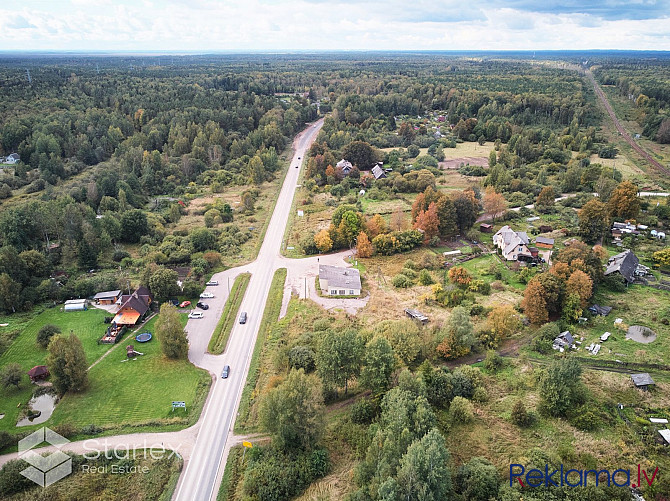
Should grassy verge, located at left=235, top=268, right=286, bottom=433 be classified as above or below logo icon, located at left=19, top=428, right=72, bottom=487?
below

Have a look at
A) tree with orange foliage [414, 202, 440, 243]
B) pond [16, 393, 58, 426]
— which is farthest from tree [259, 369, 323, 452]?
tree with orange foliage [414, 202, 440, 243]

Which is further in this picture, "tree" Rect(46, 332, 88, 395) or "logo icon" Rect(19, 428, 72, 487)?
"tree" Rect(46, 332, 88, 395)

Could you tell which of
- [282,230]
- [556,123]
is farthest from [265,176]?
[556,123]

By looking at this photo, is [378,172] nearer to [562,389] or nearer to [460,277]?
[460,277]

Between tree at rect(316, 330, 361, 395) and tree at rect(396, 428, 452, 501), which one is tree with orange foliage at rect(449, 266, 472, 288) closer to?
tree at rect(316, 330, 361, 395)

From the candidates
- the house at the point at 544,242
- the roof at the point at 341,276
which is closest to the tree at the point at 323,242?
the roof at the point at 341,276

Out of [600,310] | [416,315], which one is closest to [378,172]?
[416,315]

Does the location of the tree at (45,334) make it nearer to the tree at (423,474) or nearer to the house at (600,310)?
the tree at (423,474)
